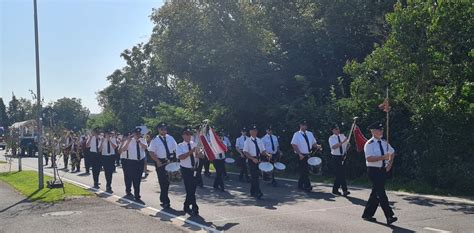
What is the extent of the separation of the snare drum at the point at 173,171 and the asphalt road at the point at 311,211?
2.45 ft

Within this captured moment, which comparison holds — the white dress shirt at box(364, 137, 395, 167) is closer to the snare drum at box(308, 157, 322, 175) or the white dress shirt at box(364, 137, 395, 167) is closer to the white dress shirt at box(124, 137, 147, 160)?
the snare drum at box(308, 157, 322, 175)

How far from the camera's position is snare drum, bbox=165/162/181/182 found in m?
12.2

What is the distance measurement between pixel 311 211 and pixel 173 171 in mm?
3170

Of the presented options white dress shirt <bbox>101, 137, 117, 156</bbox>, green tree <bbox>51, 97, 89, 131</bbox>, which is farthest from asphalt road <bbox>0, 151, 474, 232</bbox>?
green tree <bbox>51, 97, 89, 131</bbox>

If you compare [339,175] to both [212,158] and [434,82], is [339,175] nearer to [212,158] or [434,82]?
[212,158]

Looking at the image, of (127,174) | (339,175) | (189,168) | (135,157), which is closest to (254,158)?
(339,175)

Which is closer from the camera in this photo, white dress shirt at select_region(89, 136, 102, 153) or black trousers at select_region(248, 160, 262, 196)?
black trousers at select_region(248, 160, 262, 196)

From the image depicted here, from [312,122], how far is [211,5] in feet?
24.0

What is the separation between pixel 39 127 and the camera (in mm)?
17359

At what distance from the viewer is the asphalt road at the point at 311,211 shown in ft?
32.0

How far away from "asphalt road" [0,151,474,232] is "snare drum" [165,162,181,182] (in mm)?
746

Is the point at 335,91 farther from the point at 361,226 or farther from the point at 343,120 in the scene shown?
the point at 361,226

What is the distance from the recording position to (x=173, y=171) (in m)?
12.2

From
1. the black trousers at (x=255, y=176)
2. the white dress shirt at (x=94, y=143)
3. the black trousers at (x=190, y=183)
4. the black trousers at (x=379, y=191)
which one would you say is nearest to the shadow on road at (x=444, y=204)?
the black trousers at (x=379, y=191)
